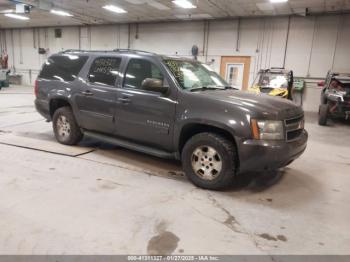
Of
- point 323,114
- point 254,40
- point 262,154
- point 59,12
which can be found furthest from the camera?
point 59,12

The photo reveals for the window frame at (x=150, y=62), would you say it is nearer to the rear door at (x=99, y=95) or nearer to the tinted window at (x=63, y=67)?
the rear door at (x=99, y=95)

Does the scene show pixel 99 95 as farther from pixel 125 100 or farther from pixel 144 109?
pixel 144 109

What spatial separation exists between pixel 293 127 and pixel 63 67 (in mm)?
3662

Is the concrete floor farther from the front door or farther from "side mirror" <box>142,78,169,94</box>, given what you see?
"side mirror" <box>142,78,169,94</box>

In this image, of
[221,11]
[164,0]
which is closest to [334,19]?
[221,11]

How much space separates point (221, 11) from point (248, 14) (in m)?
1.18

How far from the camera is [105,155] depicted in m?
4.32

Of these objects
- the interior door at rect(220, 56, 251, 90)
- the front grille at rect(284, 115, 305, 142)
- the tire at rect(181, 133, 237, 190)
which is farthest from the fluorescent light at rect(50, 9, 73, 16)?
the front grille at rect(284, 115, 305, 142)

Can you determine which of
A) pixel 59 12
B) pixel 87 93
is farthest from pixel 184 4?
pixel 87 93

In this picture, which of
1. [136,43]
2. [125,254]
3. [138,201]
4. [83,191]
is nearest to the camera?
[125,254]

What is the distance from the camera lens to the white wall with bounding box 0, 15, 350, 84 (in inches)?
421

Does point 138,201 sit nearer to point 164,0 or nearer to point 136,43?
point 164,0

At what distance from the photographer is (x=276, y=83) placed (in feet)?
32.1

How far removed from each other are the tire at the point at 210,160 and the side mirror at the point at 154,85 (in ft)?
2.26
